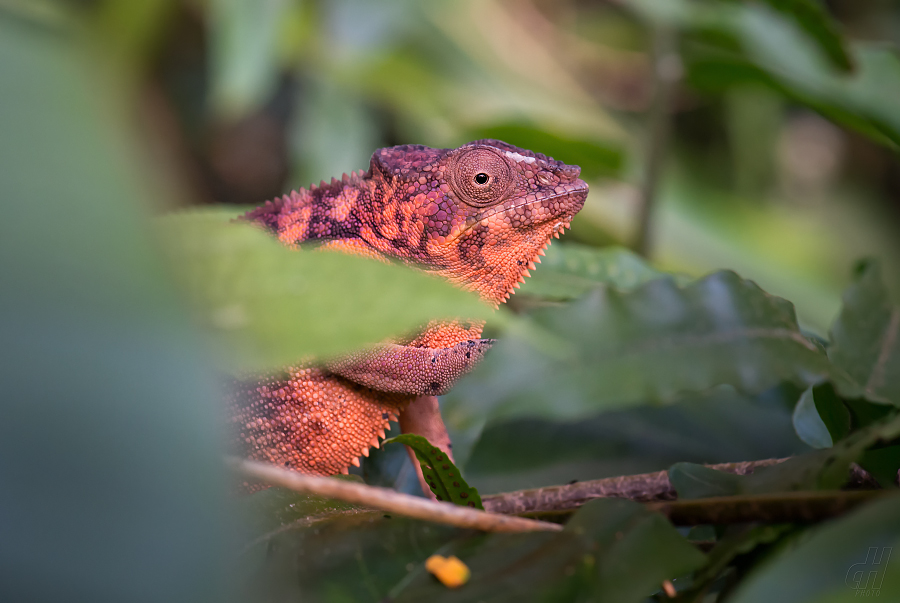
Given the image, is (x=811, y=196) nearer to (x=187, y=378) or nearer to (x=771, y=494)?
(x=771, y=494)

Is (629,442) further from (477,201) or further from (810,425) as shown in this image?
(477,201)

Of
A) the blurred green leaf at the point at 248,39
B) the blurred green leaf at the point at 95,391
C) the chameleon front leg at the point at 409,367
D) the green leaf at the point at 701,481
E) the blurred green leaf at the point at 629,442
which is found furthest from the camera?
the blurred green leaf at the point at 248,39

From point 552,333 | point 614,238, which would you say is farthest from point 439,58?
point 552,333

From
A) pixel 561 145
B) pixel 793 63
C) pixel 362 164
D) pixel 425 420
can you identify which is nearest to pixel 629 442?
pixel 425 420

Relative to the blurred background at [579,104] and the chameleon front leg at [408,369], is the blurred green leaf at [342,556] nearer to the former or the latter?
the chameleon front leg at [408,369]

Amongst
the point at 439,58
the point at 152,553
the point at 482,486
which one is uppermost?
the point at 439,58

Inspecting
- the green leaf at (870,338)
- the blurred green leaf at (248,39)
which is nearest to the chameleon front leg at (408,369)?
the green leaf at (870,338)
